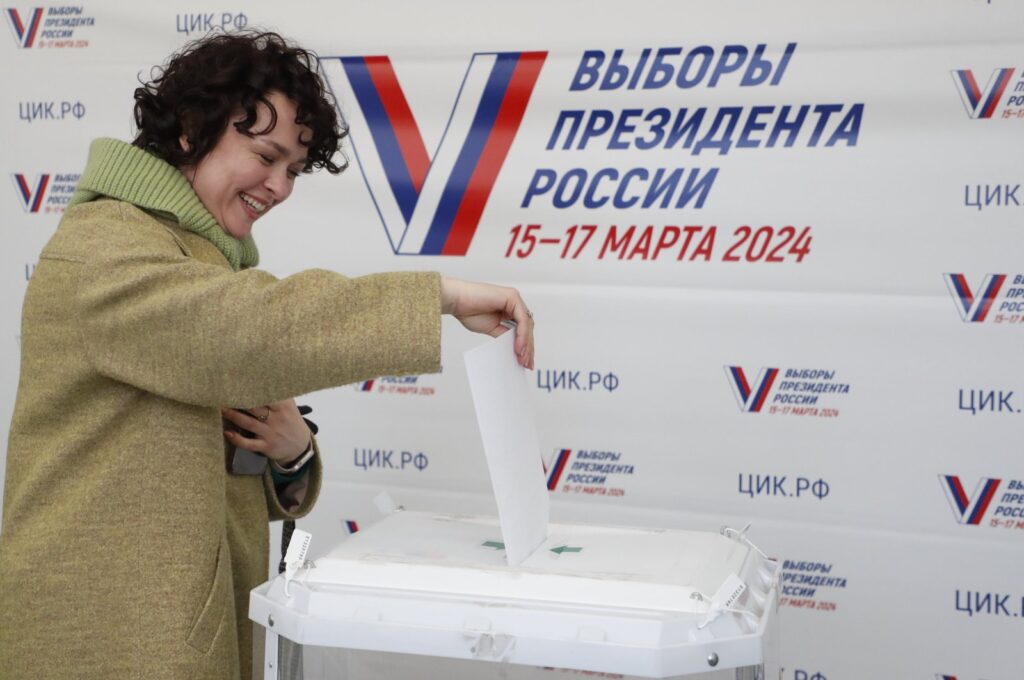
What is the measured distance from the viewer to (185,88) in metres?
1.41

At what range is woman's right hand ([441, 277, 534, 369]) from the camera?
1.25m

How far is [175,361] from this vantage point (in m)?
1.20

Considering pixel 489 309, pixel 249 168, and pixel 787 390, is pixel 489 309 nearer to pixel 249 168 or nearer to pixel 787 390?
pixel 249 168

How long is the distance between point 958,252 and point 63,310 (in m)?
1.70

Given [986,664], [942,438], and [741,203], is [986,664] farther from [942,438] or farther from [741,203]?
[741,203]

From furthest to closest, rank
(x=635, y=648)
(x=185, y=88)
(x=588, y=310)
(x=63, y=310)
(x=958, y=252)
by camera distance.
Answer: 1. (x=588, y=310)
2. (x=958, y=252)
3. (x=185, y=88)
4. (x=63, y=310)
5. (x=635, y=648)

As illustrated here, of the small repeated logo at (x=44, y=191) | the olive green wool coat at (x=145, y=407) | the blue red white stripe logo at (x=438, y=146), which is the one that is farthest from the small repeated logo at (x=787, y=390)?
the small repeated logo at (x=44, y=191)

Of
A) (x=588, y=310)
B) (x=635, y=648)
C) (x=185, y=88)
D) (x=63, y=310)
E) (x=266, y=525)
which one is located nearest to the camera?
(x=635, y=648)

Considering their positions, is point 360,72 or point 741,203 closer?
point 741,203

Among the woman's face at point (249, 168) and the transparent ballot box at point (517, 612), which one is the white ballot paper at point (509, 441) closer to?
the transparent ballot box at point (517, 612)

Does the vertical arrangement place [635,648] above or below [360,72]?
below

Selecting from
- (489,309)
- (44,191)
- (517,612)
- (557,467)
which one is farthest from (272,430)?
(44,191)

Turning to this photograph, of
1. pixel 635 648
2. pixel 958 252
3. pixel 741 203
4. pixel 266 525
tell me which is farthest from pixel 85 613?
pixel 958 252

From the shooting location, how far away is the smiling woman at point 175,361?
118cm
